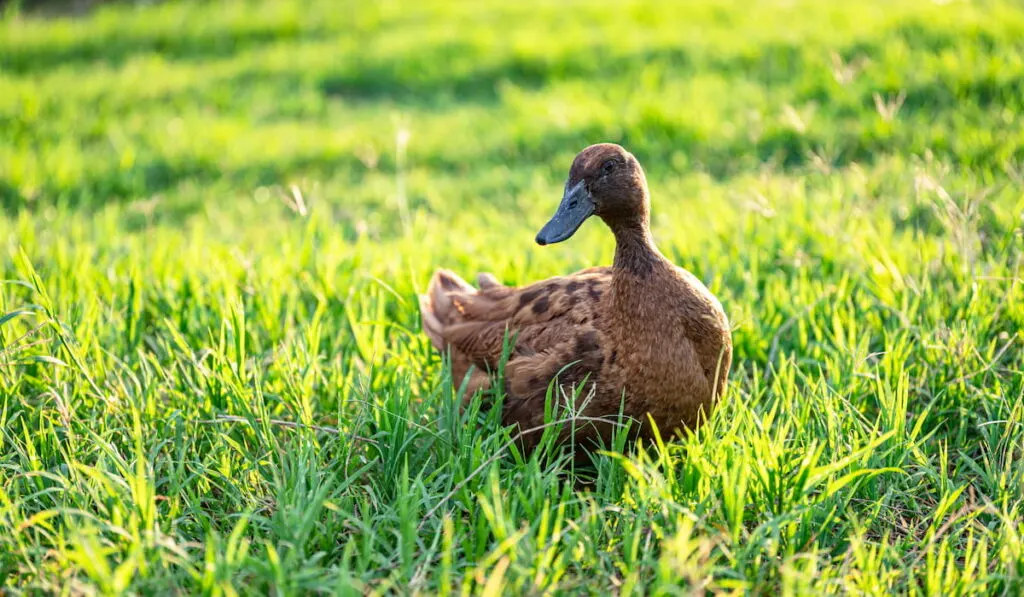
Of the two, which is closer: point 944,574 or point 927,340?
point 944,574

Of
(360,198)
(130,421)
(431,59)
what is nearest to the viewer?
(130,421)

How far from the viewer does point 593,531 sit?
2.23 metres

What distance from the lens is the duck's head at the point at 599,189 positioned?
2.68 meters

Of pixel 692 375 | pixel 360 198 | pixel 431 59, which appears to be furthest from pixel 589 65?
pixel 692 375

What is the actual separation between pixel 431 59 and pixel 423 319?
5285 mm

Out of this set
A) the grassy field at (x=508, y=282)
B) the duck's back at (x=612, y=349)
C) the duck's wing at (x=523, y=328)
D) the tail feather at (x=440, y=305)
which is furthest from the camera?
the tail feather at (x=440, y=305)

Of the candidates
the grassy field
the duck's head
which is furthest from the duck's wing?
the duck's head

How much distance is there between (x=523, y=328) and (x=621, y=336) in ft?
1.35

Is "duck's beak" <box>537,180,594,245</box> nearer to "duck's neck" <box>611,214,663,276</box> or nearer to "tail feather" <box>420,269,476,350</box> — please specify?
"duck's neck" <box>611,214,663,276</box>

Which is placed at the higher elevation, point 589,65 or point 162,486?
point 589,65

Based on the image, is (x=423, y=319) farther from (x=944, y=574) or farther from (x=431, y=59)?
(x=431, y=59)

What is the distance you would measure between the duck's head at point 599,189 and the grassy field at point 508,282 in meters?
0.61

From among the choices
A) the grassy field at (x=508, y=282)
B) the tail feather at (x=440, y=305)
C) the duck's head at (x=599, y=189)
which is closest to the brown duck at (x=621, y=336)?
the duck's head at (x=599, y=189)

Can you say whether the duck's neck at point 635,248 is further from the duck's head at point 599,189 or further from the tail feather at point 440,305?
the tail feather at point 440,305
